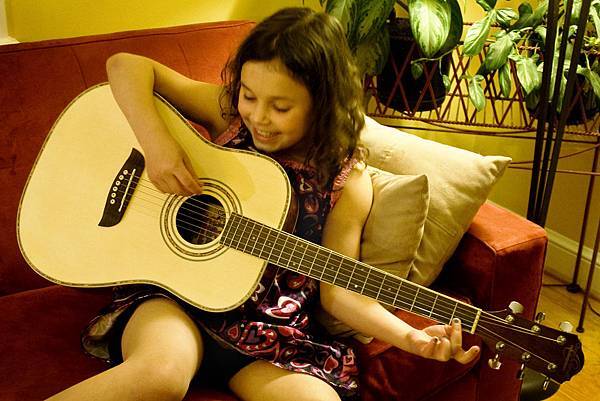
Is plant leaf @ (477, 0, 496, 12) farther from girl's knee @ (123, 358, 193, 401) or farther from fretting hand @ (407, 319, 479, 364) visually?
girl's knee @ (123, 358, 193, 401)

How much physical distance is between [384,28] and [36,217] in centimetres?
107

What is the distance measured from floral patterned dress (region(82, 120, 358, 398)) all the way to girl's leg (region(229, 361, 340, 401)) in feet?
0.05

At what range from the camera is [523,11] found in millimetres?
2064

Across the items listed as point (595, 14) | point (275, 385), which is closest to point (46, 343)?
point (275, 385)

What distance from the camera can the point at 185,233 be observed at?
127 centimetres

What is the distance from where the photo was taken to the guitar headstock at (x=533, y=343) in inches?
44.6

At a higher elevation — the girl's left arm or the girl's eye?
the girl's eye

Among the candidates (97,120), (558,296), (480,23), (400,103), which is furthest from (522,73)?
(97,120)

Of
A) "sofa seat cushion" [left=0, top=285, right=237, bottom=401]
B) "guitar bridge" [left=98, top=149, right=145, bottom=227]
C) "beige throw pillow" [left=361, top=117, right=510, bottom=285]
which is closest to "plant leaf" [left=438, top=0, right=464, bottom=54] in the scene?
"beige throw pillow" [left=361, top=117, right=510, bottom=285]

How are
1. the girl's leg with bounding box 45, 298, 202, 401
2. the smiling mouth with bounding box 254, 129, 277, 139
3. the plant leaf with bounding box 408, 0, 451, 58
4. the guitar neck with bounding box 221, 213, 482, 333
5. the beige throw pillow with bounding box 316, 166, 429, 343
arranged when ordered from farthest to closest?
the plant leaf with bounding box 408, 0, 451, 58 → the beige throw pillow with bounding box 316, 166, 429, 343 → the smiling mouth with bounding box 254, 129, 277, 139 → the guitar neck with bounding box 221, 213, 482, 333 → the girl's leg with bounding box 45, 298, 202, 401

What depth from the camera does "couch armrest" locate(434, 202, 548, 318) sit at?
1.50m

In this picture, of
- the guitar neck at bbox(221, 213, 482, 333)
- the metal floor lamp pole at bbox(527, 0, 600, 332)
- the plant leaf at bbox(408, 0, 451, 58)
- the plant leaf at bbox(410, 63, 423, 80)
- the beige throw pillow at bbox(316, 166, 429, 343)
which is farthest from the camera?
the plant leaf at bbox(410, 63, 423, 80)

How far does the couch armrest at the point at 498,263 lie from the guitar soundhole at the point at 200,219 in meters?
0.58

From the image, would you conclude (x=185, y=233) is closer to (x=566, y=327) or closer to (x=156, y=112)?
(x=156, y=112)
